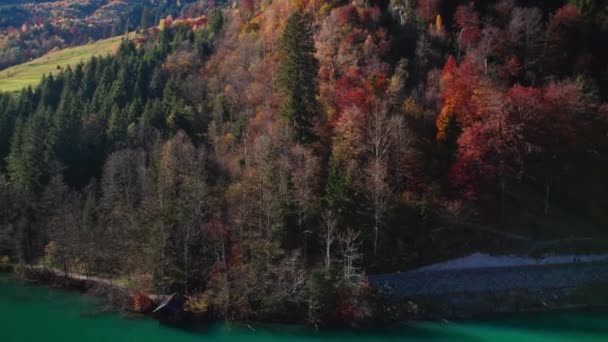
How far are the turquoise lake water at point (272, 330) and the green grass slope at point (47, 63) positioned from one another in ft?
245

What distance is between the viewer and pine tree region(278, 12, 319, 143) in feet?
159

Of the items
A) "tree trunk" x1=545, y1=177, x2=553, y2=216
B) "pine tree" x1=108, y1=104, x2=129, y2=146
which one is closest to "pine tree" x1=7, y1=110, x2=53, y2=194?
"pine tree" x1=108, y1=104, x2=129, y2=146

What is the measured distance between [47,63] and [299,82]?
10752 cm

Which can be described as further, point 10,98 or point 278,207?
point 10,98

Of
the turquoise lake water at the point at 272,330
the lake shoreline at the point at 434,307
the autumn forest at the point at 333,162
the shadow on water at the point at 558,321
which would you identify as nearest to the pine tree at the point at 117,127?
the autumn forest at the point at 333,162

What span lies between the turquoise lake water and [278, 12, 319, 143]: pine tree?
20018mm

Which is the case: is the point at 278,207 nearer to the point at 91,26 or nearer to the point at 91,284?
the point at 91,284

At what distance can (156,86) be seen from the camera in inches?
2913

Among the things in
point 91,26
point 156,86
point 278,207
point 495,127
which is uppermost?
point 91,26

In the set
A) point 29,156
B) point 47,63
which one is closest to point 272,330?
point 29,156

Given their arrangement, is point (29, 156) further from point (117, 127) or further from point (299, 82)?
point (299, 82)

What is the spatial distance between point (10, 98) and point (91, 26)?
4493 inches

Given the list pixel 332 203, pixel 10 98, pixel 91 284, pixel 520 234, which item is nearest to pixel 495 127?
pixel 520 234

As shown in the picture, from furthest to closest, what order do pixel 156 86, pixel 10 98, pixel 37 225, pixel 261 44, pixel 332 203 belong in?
pixel 10 98 < pixel 156 86 < pixel 261 44 < pixel 37 225 < pixel 332 203
